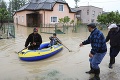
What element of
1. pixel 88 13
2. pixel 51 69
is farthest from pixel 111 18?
pixel 51 69

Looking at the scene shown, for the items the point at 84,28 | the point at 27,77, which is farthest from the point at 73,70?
the point at 84,28

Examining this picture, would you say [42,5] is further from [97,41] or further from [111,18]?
[97,41]

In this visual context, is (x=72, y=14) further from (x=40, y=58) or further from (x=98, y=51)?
(x=98, y=51)

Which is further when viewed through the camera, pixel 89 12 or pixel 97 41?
pixel 89 12

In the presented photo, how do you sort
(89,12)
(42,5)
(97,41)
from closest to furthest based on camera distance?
(97,41)
(42,5)
(89,12)

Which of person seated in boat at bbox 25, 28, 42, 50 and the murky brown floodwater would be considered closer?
the murky brown floodwater

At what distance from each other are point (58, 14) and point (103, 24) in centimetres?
814

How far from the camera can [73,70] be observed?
6707 mm

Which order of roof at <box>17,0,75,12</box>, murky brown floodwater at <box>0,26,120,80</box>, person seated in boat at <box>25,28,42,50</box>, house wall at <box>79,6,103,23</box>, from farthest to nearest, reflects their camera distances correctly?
house wall at <box>79,6,103,23</box> < roof at <box>17,0,75,12</box> < person seated in boat at <box>25,28,42,50</box> < murky brown floodwater at <box>0,26,120,80</box>

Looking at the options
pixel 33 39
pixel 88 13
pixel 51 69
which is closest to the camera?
pixel 51 69

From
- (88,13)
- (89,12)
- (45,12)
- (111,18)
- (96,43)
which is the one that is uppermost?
(89,12)

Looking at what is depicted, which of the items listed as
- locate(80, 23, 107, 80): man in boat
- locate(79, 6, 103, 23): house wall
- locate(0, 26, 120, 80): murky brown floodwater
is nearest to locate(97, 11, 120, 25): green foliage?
locate(79, 6, 103, 23): house wall

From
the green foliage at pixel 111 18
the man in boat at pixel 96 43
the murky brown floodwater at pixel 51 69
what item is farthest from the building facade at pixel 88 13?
the man in boat at pixel 96 43

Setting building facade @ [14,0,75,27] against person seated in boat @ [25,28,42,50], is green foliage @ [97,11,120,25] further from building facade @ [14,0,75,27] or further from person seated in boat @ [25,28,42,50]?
person seated in boat @ [25,28,42,50]
